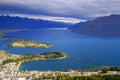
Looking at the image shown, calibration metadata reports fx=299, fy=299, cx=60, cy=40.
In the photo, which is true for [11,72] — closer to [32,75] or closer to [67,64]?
[32,75]

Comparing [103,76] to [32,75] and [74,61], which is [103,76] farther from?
[74,61]

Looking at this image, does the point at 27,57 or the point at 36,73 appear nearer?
the point at 36,73

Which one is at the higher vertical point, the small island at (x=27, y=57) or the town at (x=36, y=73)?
the small island at (x=27, y=57)

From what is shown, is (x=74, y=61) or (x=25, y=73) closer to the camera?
(x=25, y=73)

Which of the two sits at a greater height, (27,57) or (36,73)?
(27,57)

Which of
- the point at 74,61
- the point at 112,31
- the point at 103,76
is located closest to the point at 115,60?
the point at 74,61

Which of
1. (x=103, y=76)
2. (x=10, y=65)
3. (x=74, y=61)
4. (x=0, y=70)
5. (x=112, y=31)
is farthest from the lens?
(x=112, y=31)

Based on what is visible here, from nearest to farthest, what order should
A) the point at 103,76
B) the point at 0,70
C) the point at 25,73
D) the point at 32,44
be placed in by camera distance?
1. the point at 103,76
2. the point at 25,73
3. the point at 0,70
4. the point at 32,44

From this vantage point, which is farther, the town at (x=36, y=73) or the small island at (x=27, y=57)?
the small island at (x=27, y=57)

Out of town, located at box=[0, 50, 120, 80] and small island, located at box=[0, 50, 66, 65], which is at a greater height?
small island, located at box=[0, 50, 66, 65]

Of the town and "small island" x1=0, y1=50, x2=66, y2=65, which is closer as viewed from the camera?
the town
